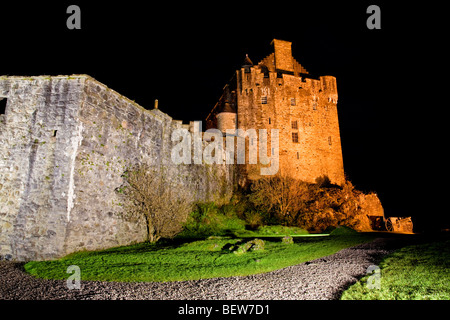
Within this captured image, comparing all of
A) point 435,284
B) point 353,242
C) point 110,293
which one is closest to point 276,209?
point 353,242

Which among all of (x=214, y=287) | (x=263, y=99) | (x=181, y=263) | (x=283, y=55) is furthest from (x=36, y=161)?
(x=283, y=55)

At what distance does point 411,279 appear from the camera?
5.39m

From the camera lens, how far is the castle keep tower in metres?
26.8

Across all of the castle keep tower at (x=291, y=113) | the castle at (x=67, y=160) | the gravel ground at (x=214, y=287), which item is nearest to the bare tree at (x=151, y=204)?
the castle at (x=67, y=160)

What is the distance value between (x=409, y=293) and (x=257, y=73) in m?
25.6

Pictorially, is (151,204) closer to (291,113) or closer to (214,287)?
(214,287)

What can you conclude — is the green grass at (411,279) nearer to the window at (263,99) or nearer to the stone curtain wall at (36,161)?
the stone curtain wall at (36,161)

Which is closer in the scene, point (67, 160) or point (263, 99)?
point (67, 160)

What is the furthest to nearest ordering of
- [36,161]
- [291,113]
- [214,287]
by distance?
1. [291,113]
2. [36,161]
3. [214,287]

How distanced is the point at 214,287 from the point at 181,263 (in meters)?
2.03

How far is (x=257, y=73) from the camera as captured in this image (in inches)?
1090

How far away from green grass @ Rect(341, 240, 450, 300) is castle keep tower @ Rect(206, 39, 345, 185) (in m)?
18.4

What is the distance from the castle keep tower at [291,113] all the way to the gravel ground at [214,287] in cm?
1965

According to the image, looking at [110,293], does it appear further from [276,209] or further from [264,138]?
[264,138]
